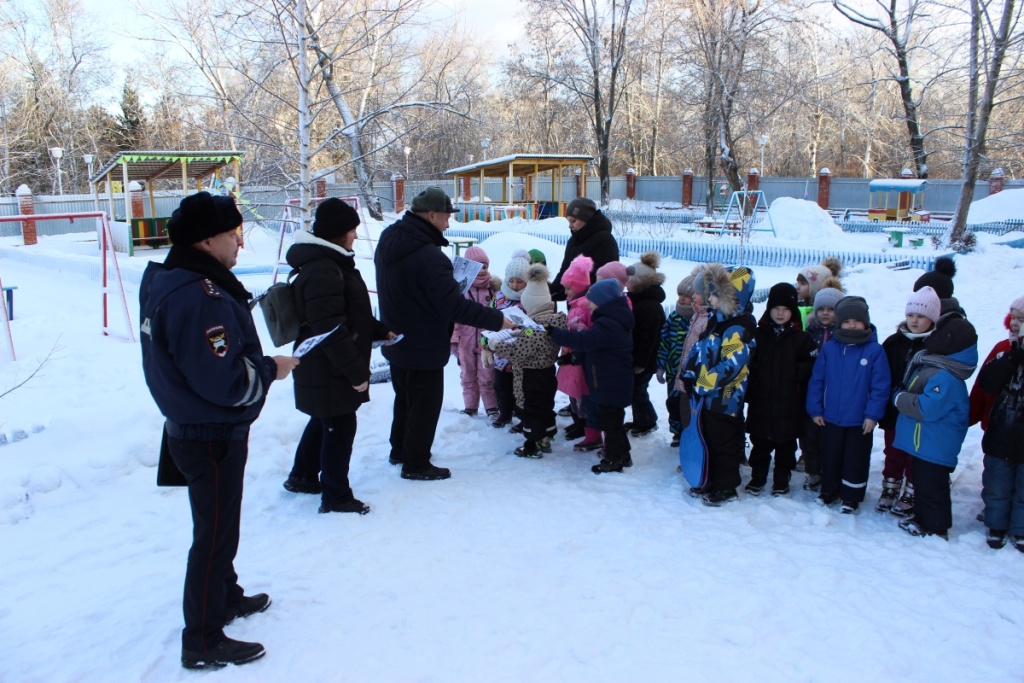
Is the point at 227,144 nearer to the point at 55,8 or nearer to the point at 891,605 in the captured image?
the point at 55,8

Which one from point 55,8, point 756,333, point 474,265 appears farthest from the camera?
point 55,8

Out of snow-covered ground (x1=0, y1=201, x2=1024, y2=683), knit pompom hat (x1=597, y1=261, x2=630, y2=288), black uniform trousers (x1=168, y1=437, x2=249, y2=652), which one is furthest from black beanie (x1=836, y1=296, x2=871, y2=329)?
black uniform trousers (x1=168, y1=437, x2=249, y2=652)

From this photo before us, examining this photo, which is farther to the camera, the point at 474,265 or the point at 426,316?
the point at 474,265

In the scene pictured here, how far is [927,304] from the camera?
12.5 feet

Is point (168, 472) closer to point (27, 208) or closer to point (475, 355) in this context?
point (475, 355)

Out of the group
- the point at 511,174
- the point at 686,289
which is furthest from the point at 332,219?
the point at 511,174

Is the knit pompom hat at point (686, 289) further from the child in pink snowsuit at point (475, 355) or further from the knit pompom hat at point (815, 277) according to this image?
the child in pink snowsuit at point (475, 355)

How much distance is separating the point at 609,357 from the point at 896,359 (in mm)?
1616

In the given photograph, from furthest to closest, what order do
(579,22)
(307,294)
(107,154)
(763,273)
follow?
(107,154) → (579,22) → (763,273) → (307,294)

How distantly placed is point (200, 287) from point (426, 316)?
192 cm

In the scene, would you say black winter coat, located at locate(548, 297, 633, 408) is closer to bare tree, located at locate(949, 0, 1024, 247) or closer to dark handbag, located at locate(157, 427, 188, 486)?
dark handbag, located at locate(157, 427, 188, 486)

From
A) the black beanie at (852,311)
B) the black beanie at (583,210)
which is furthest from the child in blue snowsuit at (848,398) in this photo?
the black beanie at (583,210)

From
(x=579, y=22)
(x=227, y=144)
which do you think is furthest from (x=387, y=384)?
(x=579, y=22)

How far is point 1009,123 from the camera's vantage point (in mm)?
26312
